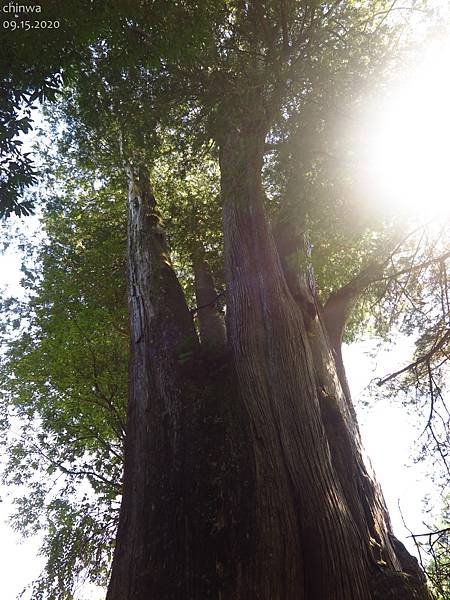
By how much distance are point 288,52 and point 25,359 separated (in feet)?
21.3

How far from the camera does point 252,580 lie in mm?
2352

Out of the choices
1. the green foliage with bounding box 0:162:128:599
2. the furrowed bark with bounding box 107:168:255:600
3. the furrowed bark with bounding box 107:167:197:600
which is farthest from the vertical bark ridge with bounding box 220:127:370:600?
the green foliage with bounding box 0:162:128:599

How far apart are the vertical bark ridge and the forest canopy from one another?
0.7 inches

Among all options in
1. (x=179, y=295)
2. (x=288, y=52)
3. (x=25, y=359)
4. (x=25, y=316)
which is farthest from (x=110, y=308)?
(x=288, y=52)

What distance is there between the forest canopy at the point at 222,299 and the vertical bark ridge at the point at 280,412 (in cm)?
2

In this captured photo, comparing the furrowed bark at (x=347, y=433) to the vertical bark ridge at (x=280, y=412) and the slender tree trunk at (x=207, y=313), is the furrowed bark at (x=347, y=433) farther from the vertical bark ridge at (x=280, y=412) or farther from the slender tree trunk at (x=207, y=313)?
the slender tree trunk at (x=207, y=313)

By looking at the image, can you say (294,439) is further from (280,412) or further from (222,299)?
(222,299)

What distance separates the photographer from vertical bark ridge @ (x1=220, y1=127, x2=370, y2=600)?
2537mm

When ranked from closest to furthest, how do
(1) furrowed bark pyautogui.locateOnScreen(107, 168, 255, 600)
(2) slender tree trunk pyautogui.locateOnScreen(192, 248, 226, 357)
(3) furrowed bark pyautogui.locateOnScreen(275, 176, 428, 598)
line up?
(1) furrowed bark pyautogui.locateOnScreen(107, 168, 255, 600) < (3) furrowed bark pyautogui.locateOnScreen(275, 176, 428, 598) < (2) slender tree trunk pyautogui.locateOnScreen(192, 248, 226, 357)

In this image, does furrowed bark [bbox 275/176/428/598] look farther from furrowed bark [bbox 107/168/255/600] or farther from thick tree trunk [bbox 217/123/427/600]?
furrowed bark [bbox 107/168/255/600]

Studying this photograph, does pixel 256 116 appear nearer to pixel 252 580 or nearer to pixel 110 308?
pixel 252 580

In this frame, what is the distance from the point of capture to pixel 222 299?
6.24 m

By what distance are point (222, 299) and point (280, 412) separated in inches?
124

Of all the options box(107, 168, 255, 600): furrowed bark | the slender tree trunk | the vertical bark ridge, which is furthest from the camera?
the slender tree trunk
